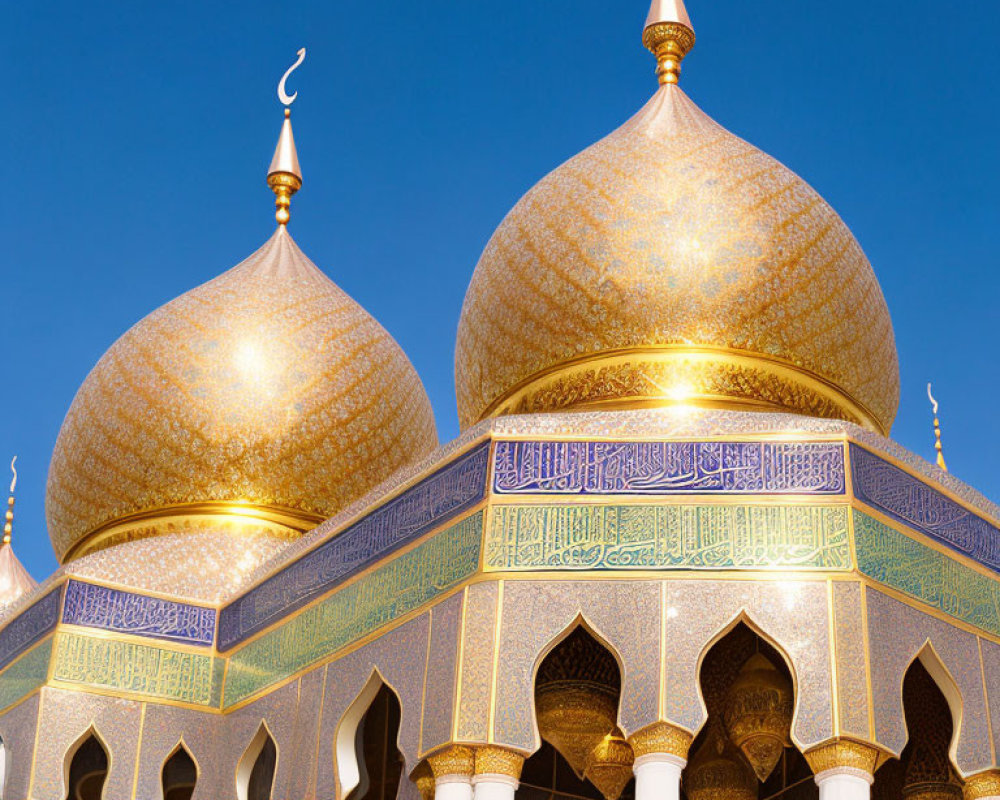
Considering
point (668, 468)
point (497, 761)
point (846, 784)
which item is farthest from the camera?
point (668, 468)

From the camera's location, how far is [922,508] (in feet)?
24.4

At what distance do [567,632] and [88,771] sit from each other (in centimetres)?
315

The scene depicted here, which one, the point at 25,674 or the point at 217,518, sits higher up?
the point at 217,518

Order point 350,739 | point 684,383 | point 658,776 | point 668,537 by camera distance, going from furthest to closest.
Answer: point 684,383 → point 350,739 → point 668,537 → point 658,776

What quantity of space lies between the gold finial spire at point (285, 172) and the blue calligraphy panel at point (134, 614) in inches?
123

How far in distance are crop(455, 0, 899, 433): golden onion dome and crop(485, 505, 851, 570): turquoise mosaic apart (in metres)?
1.15

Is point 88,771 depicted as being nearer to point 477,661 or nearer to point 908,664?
point 477,661

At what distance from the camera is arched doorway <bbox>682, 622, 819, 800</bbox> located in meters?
8.05

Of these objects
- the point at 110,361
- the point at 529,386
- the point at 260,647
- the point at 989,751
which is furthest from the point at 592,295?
the point at 110,361

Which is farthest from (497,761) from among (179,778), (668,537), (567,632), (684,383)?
(179,778)

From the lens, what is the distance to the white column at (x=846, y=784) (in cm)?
667

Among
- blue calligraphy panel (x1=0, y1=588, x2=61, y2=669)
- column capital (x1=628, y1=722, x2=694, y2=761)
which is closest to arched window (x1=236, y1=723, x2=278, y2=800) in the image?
blue calligraphy panel (x1=0, y1=588, x2=61, y2=669)

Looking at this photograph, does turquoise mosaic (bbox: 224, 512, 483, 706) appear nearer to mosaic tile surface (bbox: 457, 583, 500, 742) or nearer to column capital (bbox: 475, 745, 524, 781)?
mosaic tile surface (bbox: 457, 583, 500, 742)

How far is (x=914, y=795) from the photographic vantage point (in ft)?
27.3
